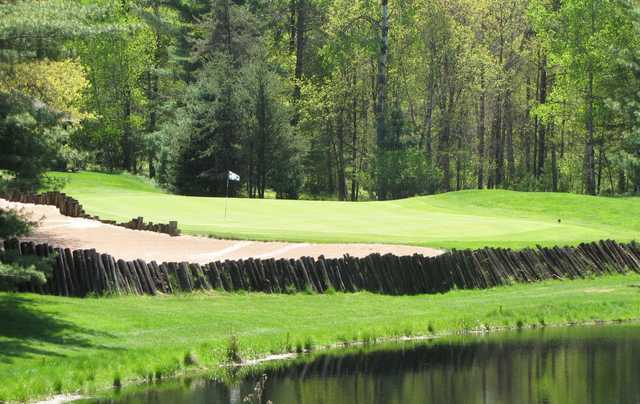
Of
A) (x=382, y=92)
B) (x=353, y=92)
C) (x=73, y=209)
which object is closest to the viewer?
(x=73, y=209)

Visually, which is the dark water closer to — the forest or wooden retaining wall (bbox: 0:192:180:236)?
wooden retaining wall (bbox: 0:192:180:236)

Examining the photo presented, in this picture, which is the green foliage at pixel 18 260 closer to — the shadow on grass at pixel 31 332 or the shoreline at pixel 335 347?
the shadow on grass at pixel 31 332

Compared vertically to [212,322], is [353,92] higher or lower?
higher

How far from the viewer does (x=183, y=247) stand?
31.7 metres

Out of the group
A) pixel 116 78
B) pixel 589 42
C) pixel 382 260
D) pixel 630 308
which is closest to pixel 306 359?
pixel 382 260

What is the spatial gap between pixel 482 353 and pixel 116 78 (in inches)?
2420

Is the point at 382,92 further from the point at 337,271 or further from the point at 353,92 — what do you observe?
the point at 337,271

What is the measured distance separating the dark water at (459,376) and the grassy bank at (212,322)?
0.76 meters

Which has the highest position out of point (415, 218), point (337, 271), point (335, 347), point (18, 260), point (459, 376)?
point (415, 218)

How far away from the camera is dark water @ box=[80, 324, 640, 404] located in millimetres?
18656

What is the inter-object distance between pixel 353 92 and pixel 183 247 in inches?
1973

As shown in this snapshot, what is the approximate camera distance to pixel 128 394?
1831cm

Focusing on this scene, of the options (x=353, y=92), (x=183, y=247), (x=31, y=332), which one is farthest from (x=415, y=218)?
(x=353, y=92)

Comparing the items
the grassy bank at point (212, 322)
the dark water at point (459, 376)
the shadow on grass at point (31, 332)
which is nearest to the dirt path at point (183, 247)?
the grassy bank at point (212, 322)
